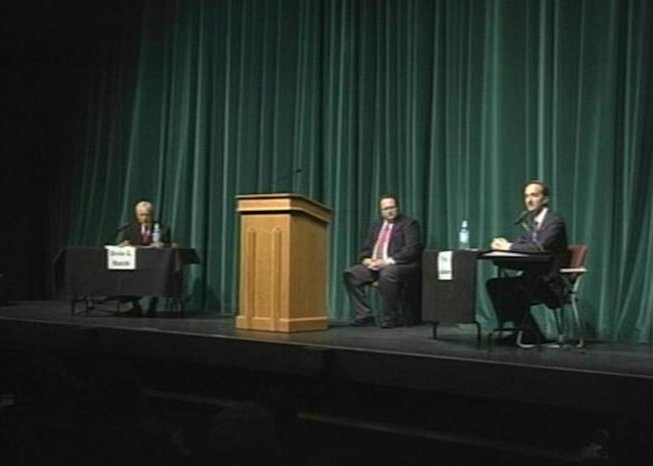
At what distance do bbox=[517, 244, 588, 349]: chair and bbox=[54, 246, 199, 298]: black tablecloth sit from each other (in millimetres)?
2604

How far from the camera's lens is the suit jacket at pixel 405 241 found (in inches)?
262

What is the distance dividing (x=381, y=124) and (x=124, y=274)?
2.23m

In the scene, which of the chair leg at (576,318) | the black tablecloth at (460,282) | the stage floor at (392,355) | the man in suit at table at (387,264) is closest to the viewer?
the stage floor at (392,355)

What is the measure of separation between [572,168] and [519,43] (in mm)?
961

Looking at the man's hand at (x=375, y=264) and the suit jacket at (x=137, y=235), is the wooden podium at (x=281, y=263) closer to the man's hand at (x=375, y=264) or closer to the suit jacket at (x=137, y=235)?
the man's hand at (x=375, y=264)

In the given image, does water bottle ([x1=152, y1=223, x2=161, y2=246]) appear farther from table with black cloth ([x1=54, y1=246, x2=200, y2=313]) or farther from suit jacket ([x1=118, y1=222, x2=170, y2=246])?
table with black cloth ([x1=54, y1=246, x2=200, y2=313])

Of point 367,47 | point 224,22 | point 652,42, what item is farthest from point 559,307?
point 224,22

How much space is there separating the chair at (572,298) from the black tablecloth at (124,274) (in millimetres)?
2604

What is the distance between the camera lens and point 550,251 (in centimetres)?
549

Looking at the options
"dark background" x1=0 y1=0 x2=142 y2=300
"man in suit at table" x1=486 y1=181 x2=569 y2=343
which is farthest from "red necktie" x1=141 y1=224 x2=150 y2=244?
"man in suit at table" x1=486 y1=181 x2=569 y2=343

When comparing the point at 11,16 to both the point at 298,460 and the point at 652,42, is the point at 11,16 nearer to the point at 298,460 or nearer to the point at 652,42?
the point at 652,42

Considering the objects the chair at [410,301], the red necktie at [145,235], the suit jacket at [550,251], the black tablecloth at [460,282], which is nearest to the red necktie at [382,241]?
the chair at [410,301]

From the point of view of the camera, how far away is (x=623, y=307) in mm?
6199

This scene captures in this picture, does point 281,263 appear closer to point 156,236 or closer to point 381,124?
point 156,236
